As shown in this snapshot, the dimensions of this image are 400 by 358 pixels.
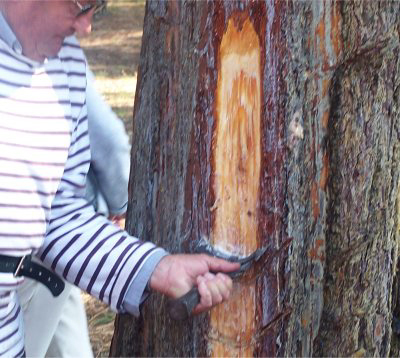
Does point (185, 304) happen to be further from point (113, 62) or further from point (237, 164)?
point (113, 62)

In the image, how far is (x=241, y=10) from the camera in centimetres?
225

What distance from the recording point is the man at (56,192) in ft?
7.25

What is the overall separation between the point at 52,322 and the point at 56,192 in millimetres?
690

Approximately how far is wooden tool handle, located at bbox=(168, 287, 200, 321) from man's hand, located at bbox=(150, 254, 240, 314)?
0.01 meters

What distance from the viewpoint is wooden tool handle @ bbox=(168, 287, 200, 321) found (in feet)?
7.17

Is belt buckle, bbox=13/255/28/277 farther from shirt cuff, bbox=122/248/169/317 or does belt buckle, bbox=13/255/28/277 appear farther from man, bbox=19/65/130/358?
man, bbox=19/65/130/358

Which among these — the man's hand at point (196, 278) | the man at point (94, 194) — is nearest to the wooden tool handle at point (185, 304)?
the man's hand at point (196, 278)

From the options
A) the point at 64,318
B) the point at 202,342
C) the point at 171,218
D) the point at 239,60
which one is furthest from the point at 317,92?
the point at 64,318

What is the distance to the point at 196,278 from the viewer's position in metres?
2.27

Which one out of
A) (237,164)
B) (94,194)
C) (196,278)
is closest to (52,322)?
(94,194)

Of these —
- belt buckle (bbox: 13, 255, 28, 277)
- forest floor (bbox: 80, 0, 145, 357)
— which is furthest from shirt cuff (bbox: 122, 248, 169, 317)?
forest floor (bbox: 80, 0, 145, 357)

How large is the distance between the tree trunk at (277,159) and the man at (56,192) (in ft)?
0.53

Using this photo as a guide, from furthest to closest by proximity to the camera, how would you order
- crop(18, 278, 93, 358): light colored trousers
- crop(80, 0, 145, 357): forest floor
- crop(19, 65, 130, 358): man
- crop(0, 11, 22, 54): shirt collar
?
1. crop(80, 0, 145, 357): forest floor
2. crop(18, 278, 93, 358): light colored trousers
3. crop(19, 65, 130, 358): man
4. crop(0, 11, 22, 54): shirt collar

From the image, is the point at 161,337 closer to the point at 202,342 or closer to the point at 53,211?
the point at 202,342
